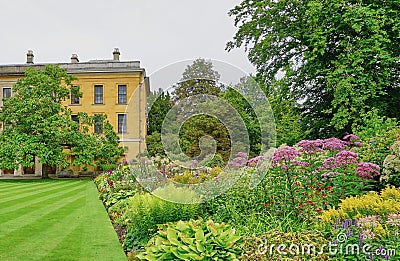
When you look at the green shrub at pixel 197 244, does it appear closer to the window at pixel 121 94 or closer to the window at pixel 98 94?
the window at pixel 121 94

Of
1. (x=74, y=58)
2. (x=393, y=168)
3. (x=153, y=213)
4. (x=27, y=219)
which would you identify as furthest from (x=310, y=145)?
(x=74, y=58)

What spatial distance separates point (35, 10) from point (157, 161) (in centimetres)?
739

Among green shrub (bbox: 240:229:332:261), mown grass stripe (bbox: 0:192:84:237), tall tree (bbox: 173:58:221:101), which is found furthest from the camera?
mown grass stripe (bbox: 0:192:84:237)

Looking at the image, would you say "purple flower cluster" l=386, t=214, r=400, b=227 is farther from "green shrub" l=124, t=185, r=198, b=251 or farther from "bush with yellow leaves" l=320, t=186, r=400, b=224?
"green shrub" l=124, t=185, r=198, b=251

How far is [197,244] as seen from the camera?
155 inches

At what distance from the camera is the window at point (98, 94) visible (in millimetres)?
32688

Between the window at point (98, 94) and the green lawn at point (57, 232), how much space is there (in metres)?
21.1

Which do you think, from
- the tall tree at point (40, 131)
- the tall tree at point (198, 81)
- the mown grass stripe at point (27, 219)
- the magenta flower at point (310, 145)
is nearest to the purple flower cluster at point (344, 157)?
the magenta flower at point (310, 145)

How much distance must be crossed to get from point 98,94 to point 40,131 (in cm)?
770

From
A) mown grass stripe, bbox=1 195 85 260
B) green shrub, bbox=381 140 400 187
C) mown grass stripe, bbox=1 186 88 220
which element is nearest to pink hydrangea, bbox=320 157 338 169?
green shrub, bbox=381 140 400 187

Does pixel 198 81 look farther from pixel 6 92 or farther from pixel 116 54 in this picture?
pixel 6 92

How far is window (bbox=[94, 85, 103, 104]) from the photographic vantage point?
32.7 meters

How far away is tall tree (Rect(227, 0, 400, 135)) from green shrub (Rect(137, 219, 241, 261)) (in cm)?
861

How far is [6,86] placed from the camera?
33.6 metres
